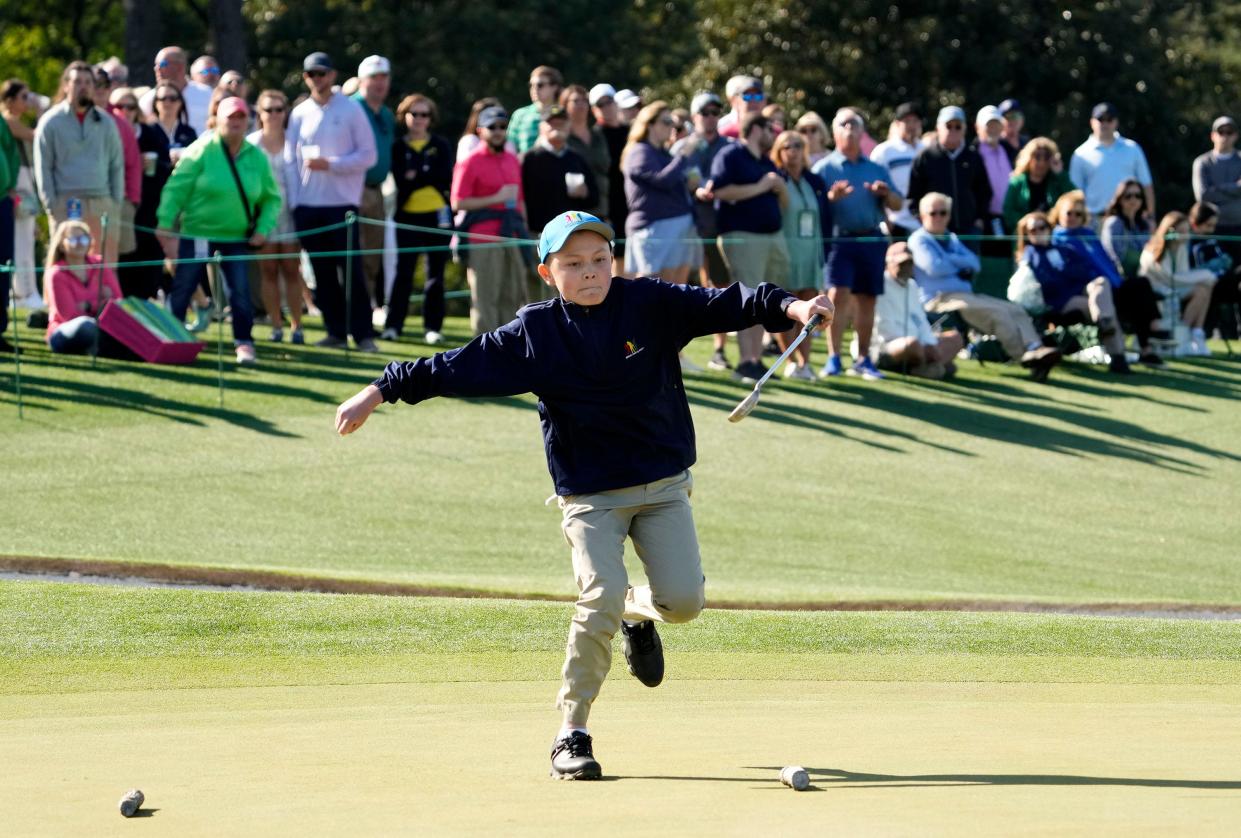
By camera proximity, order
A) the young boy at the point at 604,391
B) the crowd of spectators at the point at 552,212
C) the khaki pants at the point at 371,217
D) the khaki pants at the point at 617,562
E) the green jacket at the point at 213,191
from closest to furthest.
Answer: the khaki pants at the point at 617,562, the young boy at the point at 604,391, the green jacket at the point at 213,191, the crowd of spectators at the point at 552,212, the khaki pants at the point at 371,217

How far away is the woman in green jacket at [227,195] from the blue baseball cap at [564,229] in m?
9.83

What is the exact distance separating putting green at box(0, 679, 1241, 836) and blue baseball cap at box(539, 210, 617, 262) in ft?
5.42

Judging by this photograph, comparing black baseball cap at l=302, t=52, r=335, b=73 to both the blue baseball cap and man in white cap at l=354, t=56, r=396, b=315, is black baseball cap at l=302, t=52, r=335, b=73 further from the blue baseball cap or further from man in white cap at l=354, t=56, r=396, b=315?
the blue baseball cap

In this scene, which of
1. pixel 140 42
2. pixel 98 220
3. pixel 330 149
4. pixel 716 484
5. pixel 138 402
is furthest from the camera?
pixel 140 42

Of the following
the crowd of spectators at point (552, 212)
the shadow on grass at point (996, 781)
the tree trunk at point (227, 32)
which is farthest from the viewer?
the tree trunk at point (227, 32)

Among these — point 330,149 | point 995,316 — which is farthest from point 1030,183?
point 330,149

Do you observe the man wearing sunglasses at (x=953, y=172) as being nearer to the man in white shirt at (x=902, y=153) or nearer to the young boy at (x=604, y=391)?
the man in white shirt at (x=902, y=153)

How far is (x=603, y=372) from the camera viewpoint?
21.5ft

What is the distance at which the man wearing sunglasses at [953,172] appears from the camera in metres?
19.0

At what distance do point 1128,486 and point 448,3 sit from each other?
94.4 feet

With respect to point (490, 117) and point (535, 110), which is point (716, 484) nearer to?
point (490, 117)

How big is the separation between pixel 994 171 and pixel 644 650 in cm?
1371

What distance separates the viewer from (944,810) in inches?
202

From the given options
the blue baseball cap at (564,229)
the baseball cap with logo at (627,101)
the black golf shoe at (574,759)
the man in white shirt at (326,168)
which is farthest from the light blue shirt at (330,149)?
the black golf shoe at (574,759)
